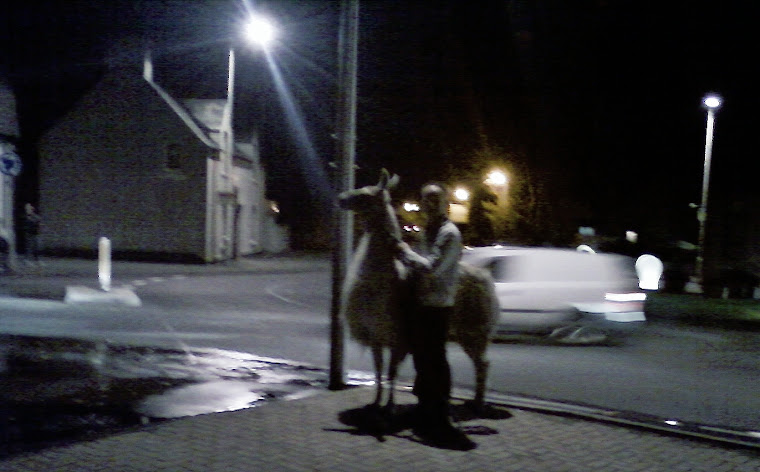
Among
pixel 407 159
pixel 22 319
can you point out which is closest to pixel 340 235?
pixel 22 319

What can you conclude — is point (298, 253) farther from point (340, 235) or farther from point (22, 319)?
point (340, 235)

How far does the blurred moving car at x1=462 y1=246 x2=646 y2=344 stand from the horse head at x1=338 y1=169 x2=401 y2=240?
6605 millimetres

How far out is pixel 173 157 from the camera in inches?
1286

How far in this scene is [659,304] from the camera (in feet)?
75.7

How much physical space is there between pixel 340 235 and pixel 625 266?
7.66 metres

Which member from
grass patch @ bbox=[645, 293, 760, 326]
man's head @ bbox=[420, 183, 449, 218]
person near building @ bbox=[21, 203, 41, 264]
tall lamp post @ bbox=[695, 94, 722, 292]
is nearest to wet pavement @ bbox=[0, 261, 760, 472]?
man's head @ bbox=[420, 183, 449, 218]

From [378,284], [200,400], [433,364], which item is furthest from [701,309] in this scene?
[200,400]

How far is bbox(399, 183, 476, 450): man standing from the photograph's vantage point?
22.3 feet

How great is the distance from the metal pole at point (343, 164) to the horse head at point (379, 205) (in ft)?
4.52

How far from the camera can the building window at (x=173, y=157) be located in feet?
107

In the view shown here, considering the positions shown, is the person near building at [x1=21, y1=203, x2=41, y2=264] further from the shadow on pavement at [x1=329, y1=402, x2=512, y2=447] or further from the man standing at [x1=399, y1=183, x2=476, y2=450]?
the man standing at [x1=399, y1=183, x2=476, y2=450]

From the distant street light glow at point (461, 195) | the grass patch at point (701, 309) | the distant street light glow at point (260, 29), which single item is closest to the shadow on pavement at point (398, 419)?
the grass patch at point (701, 309)

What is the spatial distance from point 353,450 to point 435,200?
2.32m

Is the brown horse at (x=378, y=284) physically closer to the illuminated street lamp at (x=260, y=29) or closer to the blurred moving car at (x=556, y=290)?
the blurred moving car at (x=556, y=290)
